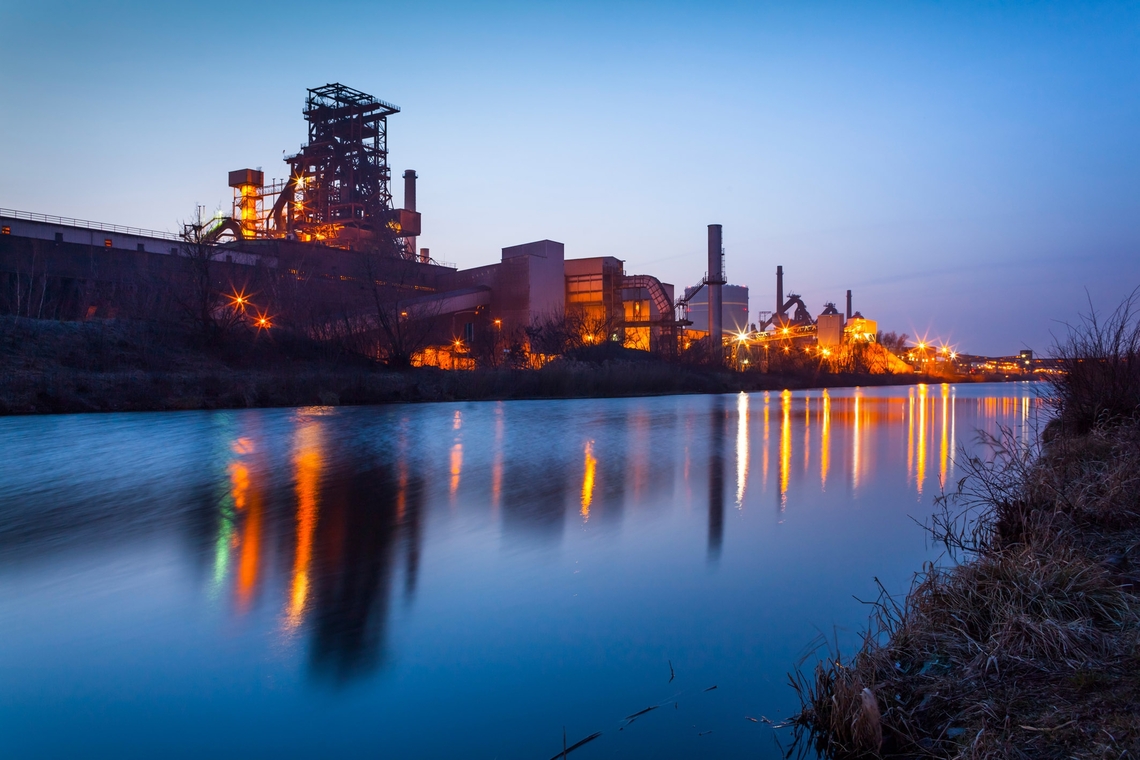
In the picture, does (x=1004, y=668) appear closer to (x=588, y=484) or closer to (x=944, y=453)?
(x=588, y=484)

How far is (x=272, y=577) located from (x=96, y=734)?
2.27m

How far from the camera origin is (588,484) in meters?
10.4

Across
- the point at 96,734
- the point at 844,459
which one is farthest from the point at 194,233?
the point at 96,734

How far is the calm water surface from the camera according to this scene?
3.39m

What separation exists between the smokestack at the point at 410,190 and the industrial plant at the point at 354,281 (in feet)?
0.99

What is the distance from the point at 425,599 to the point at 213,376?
24350 millimetres

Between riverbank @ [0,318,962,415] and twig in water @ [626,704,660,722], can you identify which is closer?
twig in water @ [626,704,660,722]

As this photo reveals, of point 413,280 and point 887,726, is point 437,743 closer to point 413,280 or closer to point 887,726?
point 887,726

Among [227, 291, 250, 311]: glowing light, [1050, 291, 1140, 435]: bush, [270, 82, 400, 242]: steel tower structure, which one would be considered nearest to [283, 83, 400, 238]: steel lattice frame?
[270, 82, 400, 242]: steel tower structure

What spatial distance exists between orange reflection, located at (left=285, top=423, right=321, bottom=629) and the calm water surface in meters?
0.04

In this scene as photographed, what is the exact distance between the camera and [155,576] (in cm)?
566

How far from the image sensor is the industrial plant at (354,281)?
37219mm

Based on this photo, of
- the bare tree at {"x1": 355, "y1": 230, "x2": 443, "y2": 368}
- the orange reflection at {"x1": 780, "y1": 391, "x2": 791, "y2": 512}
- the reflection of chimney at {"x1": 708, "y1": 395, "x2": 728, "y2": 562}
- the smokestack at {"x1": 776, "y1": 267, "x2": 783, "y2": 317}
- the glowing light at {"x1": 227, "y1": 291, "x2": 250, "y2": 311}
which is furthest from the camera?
the smokestack at {"x1": 776, "y1": 267, "x2": 783, "y2": 317}

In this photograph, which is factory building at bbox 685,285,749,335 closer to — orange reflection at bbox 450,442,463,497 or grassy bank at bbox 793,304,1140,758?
orange reflection at bbox 450,442,463,497
